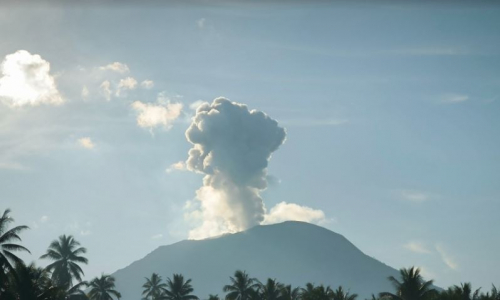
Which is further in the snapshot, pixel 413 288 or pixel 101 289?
pixel 101 289

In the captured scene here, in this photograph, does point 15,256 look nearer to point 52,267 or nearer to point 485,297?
point 52,267

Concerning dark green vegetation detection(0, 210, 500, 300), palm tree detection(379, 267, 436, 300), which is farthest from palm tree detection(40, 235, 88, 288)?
palm tree detection(379, 267, 436, 300)

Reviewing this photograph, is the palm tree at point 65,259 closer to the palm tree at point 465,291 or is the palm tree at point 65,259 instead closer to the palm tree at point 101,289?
the palm tree at point 101,289

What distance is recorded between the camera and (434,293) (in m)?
79.9

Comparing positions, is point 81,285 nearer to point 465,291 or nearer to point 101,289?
point 101,289

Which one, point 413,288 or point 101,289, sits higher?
point 101,289

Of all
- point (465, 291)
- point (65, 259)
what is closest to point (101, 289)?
point (65, 259)

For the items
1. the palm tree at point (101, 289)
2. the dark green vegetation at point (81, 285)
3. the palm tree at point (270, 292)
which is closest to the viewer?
the dark green vegetation at point (81, 285)

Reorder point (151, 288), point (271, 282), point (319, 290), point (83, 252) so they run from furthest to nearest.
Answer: point (151, 288), point (83, 252), point (271, 282), point (319, 290)

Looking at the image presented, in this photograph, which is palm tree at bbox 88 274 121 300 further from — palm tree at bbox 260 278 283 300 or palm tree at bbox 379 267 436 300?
palm tree at bbox 379 267 436 300

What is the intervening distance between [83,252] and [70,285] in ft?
17.3

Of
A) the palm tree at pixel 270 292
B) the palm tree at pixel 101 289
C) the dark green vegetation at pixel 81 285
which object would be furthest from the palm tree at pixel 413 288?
Answer: the palm tree at pixel 101 289

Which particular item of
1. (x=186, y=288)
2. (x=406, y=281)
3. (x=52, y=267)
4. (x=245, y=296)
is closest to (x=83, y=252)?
(x=52, y=267)

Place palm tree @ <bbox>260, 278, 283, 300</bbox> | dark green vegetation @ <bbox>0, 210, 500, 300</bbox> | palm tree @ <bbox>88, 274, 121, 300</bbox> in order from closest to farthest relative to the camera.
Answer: dark green vegetation @ <bbox>0, 210, 500, 300</bbox> → palm tree @ <bbox>260, 278, 283, 300</bbox> → palm tree @ <bbox>88, 274, 121, 300</bbox>
